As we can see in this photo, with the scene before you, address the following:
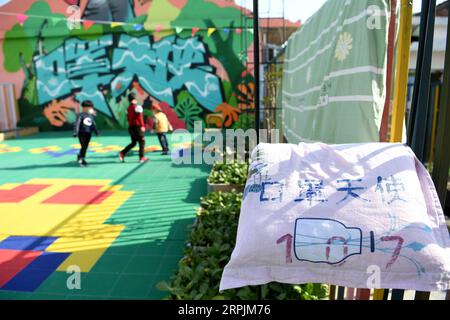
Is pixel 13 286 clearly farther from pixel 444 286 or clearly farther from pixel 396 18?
pixel 396 18

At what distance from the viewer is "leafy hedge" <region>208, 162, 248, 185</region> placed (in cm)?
515

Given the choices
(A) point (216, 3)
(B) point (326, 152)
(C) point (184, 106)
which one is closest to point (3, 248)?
(B) point (326, 152)

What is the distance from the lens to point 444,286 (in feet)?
4.01

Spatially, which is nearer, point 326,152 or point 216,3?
point 326,152

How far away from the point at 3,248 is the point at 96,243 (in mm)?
984

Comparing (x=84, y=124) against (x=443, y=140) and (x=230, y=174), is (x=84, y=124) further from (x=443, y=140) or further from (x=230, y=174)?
(x=443, y=140)

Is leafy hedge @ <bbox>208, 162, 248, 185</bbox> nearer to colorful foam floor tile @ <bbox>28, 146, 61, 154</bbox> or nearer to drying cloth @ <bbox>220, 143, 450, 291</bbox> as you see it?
drying cloth @ <bbox>220, 143, 450, 291</bbox>

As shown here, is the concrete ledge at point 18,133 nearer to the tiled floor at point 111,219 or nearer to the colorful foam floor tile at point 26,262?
the tiled floor at point 111,219

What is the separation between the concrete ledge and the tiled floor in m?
4.15

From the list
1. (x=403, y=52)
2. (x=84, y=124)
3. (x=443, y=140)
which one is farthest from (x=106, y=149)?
(x=443, y=140)

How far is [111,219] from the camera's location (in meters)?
4.66

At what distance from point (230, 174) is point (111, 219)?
1.82 m

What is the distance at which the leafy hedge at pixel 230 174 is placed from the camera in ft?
16.9

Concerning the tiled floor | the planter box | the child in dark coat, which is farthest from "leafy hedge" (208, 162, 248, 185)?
the child in dark coat
